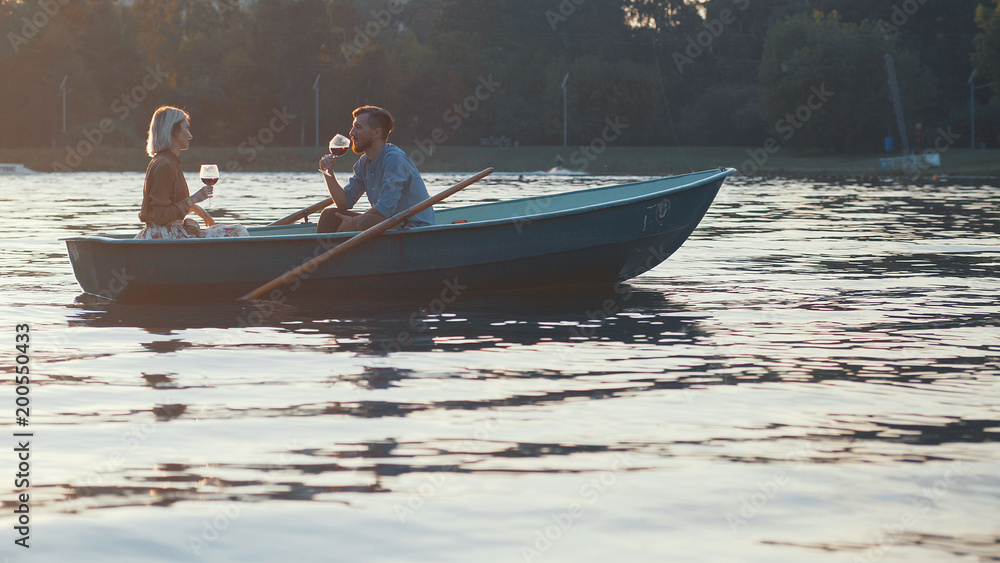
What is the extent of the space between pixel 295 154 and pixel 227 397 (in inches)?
2326

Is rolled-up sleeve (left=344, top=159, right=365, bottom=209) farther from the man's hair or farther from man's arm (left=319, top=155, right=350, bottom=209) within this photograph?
the man's hair

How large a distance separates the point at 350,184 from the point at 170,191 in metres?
1.45

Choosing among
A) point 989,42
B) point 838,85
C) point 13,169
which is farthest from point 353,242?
point 838,85

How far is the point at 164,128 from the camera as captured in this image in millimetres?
9281

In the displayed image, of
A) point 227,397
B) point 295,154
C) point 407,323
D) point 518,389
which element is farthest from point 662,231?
point 295,154

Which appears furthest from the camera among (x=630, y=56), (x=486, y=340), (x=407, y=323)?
(x=630, y=56)

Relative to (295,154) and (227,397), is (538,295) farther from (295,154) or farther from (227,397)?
(295,154)

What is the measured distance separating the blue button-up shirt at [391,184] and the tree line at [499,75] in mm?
55743

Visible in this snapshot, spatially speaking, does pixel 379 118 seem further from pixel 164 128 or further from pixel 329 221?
pixel 164 128

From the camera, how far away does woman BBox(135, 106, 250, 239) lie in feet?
30.5

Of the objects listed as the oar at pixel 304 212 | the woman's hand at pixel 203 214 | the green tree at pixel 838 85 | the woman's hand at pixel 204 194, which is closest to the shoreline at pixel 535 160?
the green tree at pixel 838 85

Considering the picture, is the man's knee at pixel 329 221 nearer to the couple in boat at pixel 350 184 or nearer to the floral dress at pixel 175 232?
the couple in boat at pixel 350 184

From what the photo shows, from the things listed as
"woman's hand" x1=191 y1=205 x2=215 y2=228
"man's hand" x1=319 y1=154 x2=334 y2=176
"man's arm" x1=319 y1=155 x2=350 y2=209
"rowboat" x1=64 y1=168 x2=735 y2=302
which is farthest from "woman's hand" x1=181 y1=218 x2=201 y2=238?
"man's hand" x1=319 y1=154 x2=334 y2=176

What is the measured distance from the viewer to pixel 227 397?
6.27 metres
